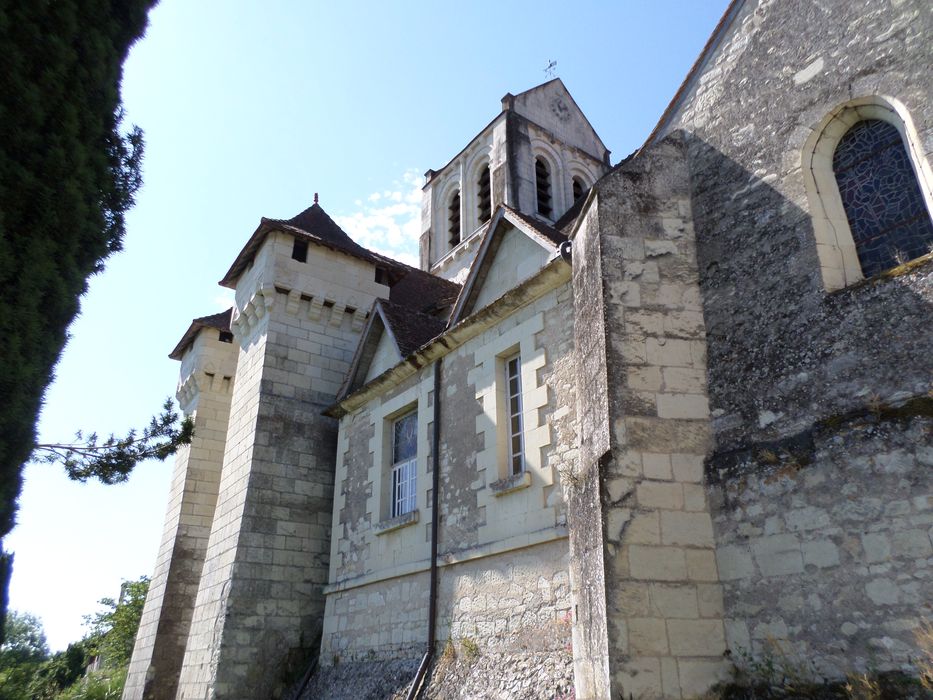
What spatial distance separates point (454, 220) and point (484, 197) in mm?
1557

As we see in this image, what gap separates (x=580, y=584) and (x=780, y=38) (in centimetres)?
457

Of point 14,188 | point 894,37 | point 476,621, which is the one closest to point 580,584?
point 476,621

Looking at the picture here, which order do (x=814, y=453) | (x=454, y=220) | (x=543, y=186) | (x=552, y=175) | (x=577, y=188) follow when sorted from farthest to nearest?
1. (x=454, y=220)
2. (x=577, y=188)
3. (x=552, y=175)
4. (x=543, y=186)
5. (x=814, y=453)

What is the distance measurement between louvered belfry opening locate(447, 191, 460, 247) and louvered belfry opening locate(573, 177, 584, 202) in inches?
140

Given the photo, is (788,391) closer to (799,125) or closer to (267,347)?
(799,125)

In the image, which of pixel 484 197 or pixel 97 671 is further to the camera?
pixel 484 197

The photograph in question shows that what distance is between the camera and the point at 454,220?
78.0 feet

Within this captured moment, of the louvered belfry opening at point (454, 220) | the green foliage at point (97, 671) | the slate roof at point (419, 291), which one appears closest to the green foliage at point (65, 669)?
the green foliage at point (97, 671)

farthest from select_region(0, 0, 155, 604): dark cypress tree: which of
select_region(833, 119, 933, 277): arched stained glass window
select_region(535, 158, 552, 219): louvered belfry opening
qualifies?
select_region(535, 158, 552, 219): louvered belfry opening

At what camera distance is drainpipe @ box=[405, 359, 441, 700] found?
299 inches

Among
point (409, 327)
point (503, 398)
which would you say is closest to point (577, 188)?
point (409, 327)

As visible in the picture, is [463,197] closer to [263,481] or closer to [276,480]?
[276,480]

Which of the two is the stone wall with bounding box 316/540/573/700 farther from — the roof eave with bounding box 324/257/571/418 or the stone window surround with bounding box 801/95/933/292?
the stone window surround with bounding box 801/95/933/292

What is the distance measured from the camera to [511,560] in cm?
709
